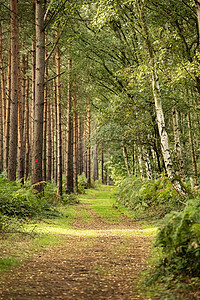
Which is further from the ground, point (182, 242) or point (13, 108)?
point (13, 108)

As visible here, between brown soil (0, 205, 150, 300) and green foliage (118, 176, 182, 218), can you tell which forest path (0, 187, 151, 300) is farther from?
green foliage (118, 176, 182, 218)

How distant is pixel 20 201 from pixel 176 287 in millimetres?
6595

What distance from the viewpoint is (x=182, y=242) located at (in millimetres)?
4102

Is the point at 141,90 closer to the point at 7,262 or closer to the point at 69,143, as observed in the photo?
the point at 7,262

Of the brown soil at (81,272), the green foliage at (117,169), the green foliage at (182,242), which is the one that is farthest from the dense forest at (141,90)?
the green foliage at (117,169)

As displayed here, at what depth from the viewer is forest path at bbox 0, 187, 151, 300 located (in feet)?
12.7

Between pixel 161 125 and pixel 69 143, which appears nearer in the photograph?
pixel 161 125

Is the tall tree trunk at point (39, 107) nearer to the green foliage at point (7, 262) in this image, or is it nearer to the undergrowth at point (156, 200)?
the undergrowth at point (156, 200)

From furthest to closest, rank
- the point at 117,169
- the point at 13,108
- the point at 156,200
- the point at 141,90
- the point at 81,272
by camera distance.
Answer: the point at 117,169 → the point at 13,108 → the point at 156,200 → the point at 141,90 → the point at 81,272

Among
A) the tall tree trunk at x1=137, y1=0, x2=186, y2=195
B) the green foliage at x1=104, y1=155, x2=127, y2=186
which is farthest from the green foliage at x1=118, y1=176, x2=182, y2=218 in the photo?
the green foliage at x1=104, y1=155, x2=127, y2=186

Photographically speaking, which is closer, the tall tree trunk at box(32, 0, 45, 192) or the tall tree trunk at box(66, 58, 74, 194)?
the tall tree trunk at box(32, 0, 45, 192)

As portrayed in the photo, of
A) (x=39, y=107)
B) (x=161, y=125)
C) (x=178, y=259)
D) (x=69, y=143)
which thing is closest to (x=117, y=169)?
(x=69, y=143)

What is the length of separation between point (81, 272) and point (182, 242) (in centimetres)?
174

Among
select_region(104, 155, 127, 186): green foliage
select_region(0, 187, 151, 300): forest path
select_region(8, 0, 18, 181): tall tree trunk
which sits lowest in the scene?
select_region(0, 187, 151, 300): forest path
